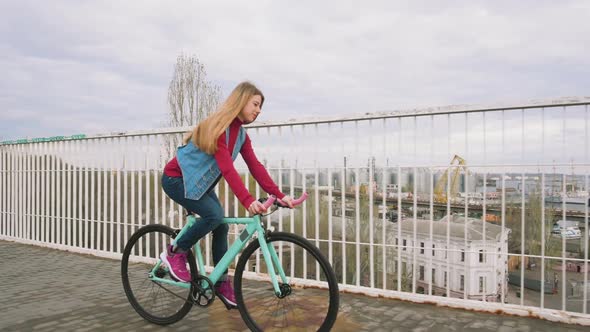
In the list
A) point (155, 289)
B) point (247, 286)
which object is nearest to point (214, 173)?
point (247, 286)

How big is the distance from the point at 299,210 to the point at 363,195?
2.53 ft

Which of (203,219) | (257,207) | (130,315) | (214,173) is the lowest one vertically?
(130,315)

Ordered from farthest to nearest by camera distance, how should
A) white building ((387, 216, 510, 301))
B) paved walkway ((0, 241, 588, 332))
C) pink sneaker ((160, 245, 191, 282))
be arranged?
1. white building ((387, 216, 510, 301))
2. paved walkway ((0, 241, 588, 332))
3. pink sneaker ((160, 245, 191, 282))

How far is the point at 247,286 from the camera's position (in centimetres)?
341

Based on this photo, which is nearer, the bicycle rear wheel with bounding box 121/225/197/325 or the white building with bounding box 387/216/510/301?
the bicycle rear wheel with bounding box 121/225/197/325

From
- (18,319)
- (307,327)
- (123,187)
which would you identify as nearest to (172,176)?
(307,327)

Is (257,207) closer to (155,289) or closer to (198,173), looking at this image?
(198,173)

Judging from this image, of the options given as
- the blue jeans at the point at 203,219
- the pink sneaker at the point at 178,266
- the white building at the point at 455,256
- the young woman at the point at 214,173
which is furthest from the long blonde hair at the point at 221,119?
the white building at the point at 455,256

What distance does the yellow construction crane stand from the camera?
158 inches

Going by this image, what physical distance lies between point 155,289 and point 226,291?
0.80 metres

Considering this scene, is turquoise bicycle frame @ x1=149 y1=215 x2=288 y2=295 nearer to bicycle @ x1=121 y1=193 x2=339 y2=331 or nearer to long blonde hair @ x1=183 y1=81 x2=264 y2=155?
bicycle @ x1=121 y1=193 x2=339 y2=331

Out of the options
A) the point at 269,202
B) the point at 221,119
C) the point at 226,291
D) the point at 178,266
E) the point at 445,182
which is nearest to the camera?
the point at 269,202

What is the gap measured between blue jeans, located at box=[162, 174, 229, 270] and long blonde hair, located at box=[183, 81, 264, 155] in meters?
0.38

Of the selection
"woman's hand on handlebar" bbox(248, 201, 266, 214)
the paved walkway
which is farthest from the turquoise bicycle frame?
the paved walkway
